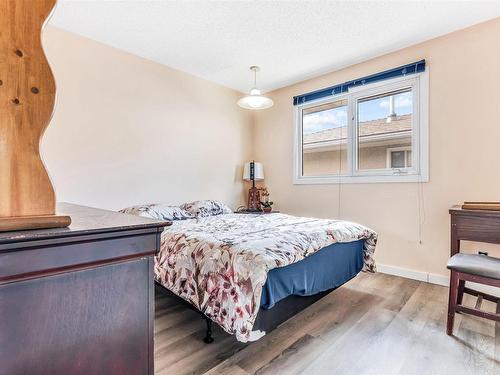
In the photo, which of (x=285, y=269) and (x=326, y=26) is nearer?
(x=285, y=269)

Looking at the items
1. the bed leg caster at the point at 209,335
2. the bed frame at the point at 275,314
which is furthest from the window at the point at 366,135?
the bed leg caster at the point at 209,335

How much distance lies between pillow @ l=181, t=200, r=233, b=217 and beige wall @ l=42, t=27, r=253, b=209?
0.34 meters

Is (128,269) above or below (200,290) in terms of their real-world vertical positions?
above

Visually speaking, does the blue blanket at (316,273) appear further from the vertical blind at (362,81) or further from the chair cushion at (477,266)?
the vertical blind at (362,81)

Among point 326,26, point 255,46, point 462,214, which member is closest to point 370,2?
point 326,26

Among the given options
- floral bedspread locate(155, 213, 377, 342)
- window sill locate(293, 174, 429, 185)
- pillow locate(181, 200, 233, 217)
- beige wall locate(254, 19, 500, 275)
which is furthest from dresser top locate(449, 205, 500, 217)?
pillow locate(181, 200, 233, 217)

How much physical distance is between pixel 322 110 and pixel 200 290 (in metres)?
2.98

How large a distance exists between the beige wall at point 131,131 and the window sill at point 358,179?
113cm

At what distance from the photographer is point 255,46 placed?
9.53ft

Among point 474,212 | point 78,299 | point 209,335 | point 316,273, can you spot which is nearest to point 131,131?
point 209,335

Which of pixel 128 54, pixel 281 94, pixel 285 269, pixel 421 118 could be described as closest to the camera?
pixel 285 269

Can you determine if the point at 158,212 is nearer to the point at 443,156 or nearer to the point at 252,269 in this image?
the point at 252,269

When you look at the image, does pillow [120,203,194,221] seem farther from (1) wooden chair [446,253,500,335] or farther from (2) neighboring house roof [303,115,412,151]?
(1) wooden chair [446,253,500,335]

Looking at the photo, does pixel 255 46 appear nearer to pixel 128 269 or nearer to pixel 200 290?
pixel 200 290
